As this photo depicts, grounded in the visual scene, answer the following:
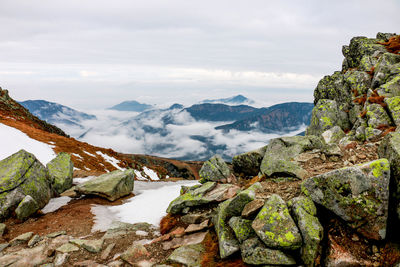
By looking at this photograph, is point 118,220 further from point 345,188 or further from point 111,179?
point 345,188

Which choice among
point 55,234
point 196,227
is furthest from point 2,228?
point 196,227

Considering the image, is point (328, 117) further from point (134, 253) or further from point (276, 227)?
point (134, 253)

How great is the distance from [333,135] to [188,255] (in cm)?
2273

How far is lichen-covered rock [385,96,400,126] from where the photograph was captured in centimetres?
2025

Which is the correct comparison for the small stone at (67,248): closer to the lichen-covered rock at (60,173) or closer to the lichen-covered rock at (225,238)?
the lichen-covered rock at (225,238)

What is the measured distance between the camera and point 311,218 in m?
9.84

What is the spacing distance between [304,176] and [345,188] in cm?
463

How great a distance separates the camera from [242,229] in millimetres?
11078

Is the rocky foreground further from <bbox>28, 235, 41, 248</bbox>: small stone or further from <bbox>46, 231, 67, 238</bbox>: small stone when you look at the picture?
<bbox>46, 231, 67, 238</bbox>: small stone

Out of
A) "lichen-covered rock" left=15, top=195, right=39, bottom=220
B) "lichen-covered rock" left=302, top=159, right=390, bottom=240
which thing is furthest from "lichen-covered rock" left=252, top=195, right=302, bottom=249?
"lichen-covered rock" left=15, top=195, right=39, bottom=220

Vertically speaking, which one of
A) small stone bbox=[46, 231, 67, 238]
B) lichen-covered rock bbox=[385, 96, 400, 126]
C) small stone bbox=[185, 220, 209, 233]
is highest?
lichen-covered rock bbox=[385, 96, 400, 126]

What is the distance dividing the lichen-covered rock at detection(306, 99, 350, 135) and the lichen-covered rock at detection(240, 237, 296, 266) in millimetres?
24047

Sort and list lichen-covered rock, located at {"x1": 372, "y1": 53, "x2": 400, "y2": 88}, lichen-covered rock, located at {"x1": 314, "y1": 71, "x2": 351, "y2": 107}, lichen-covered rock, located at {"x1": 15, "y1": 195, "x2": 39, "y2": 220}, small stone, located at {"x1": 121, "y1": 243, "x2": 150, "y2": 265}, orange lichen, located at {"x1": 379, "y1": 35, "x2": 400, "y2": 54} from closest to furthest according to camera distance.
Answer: small stone, located at {"x1": 121, "y1": 243, "x2": 150, "y2": 265}
lichen-covered rock, located at {"x1": 15, "y1": 195, "x2": 39, "y2": 220}
lichen-covered rock, located at {"x1": 372, "y1": 53, "x2": 400, "y2": 88}
lichen-covered rock, located at {"x1": 314, "y1": 71, "x2": 351, "y2": 107}
orange lichen, located at {"x1": 379, "y1": 35, "x2": 400, "y2": 54}

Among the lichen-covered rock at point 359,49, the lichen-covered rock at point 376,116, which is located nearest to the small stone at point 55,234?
the lichen-covered rock at point 376,116
